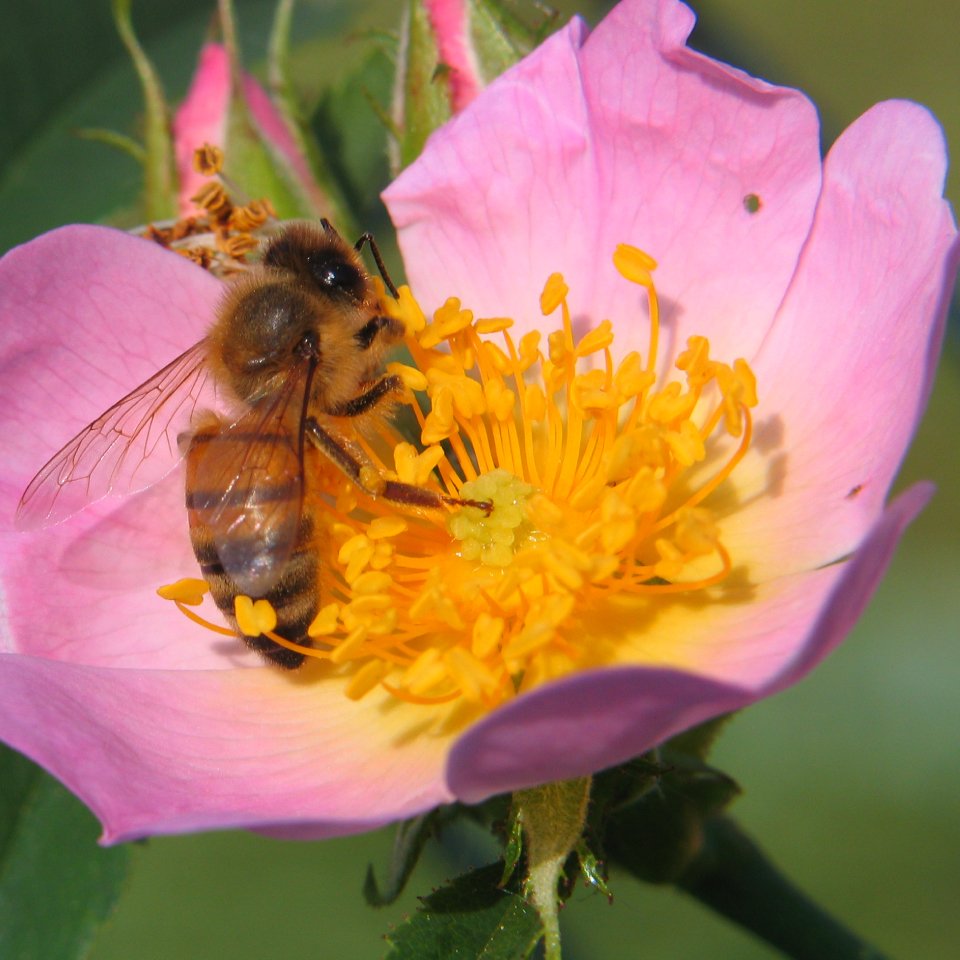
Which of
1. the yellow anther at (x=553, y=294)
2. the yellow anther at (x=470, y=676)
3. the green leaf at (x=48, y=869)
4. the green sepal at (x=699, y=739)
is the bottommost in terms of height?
the green leaf at (x=48, y=869)

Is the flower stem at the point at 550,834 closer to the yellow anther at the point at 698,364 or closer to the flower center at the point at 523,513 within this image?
the flower center at the point at 523,513

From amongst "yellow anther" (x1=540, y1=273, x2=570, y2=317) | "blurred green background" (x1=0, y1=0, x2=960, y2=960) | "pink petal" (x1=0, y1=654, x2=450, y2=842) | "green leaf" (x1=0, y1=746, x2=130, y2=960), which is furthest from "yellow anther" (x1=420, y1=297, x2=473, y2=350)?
"blurred green background" (x1=0, y1=0, x2=960, y2=960)

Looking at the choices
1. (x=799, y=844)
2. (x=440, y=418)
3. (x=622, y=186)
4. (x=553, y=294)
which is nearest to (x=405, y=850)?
(x=440, y=418)

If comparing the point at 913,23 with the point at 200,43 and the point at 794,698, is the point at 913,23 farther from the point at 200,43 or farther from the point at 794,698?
the point at 200,43

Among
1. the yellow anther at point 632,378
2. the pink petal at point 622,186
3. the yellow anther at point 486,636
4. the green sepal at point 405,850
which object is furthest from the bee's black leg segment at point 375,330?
the green sepal at point 405,850

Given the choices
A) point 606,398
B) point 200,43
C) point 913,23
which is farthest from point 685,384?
point 913,23

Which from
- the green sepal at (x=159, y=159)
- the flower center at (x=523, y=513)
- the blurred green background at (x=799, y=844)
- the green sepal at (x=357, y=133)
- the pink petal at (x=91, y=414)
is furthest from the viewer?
the blurred green background at (x=799, y=844)

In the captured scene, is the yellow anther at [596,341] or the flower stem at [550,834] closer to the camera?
the flower stem at [550,834]
